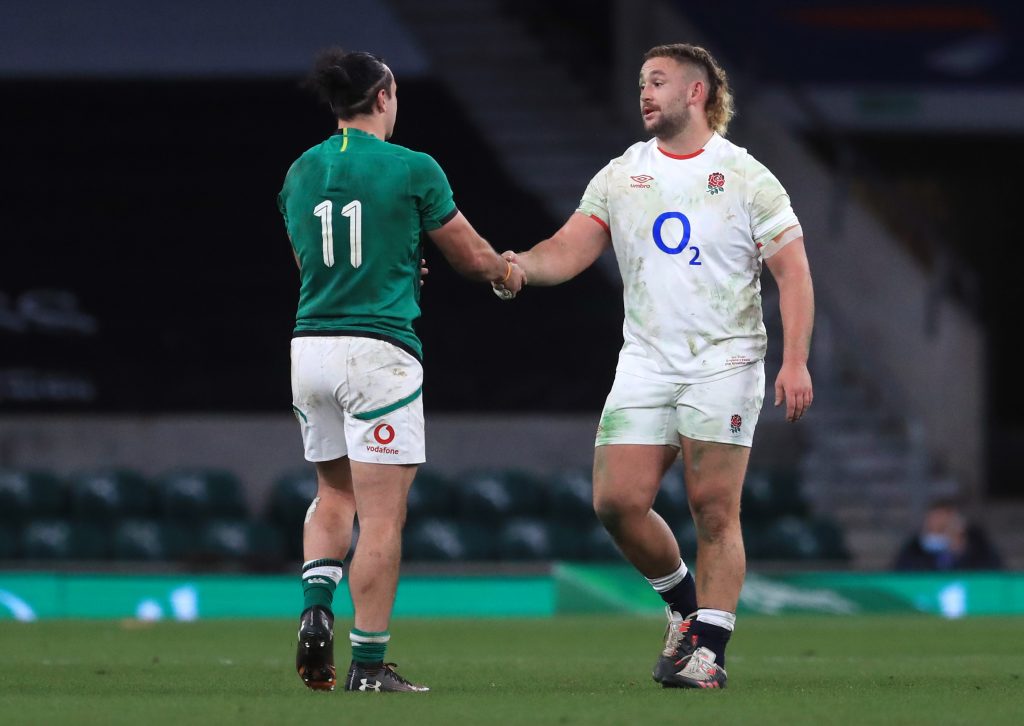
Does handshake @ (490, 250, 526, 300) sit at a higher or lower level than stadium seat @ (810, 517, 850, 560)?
higher

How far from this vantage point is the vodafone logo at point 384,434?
5.91 m

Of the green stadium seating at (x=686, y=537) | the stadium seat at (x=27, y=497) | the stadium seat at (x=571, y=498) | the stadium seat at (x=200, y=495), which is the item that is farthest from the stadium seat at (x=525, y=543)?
the stadium seat at (x=27, y=497)

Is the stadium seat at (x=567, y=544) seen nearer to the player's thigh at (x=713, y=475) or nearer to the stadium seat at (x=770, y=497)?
the stadium seat at (x=770, y=497)

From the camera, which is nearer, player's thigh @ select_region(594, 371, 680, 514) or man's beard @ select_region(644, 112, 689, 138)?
player's thigh @ select_region(594, 371, 680, 514)

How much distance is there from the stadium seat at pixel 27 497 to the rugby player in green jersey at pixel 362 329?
917 cm

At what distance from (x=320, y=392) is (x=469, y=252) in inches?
26.0

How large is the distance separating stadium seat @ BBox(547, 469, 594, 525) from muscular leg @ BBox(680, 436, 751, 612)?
29.0ft

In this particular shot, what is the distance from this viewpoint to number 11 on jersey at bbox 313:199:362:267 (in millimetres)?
5934

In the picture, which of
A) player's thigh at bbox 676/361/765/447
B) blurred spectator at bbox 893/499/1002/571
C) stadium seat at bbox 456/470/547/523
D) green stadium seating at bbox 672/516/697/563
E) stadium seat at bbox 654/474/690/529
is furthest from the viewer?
stadium seat at bbox 456/470/547/523

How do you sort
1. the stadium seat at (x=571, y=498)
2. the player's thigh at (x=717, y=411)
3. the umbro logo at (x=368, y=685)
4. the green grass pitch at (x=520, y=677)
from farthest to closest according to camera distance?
the stadium seat at (x=571, y=498)
the player's thigh at (x=717, y=411)
the umbro logo at (x=368, y=685)
the green grass pitch at (x=520, y=677)

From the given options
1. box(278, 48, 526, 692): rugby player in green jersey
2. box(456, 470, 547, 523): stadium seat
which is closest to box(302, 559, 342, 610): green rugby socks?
box(278, 48, 526, 692): rugby player in green jersey

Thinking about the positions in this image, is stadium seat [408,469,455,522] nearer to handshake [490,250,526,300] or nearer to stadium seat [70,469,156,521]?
stadium seat [70,469,156,521]

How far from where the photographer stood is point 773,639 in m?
9.93

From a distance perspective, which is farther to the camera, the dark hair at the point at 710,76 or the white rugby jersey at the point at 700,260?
the dark hair at the point at 710,76
